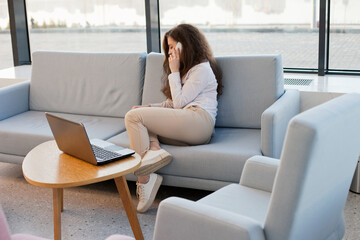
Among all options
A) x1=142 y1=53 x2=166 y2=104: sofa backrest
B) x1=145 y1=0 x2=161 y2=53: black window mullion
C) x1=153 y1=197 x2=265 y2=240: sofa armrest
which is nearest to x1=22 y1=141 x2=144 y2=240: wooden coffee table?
x1=153 y1=197 x2=265 y2=240: sofa armrest

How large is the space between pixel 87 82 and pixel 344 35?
216cm

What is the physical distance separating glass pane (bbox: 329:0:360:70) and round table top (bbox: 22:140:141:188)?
244 centimetres

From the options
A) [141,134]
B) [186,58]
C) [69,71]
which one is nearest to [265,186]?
[141,134]

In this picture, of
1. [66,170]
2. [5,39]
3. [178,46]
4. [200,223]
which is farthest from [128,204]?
[5,39]

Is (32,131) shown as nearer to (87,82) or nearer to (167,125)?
(87,82)

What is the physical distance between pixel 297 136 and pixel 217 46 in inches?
133

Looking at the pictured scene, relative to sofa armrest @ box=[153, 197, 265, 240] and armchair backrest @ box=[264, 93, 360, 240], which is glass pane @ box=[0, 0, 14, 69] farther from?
armchair backrest @ box=[264, 93, 360, 240]

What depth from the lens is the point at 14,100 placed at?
397cm

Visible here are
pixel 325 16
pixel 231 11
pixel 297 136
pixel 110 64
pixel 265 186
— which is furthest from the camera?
pixel 231 11

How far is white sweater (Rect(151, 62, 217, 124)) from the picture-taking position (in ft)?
10.3

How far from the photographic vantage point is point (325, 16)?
4109mm

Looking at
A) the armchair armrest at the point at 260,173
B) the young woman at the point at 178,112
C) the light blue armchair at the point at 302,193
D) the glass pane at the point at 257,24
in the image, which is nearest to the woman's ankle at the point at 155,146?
the young woman at the point at 178,112

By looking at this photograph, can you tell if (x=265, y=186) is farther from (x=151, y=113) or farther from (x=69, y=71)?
(x=69, y=71)

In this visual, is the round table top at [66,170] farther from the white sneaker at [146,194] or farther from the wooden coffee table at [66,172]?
the white sneaker at [146,194]
